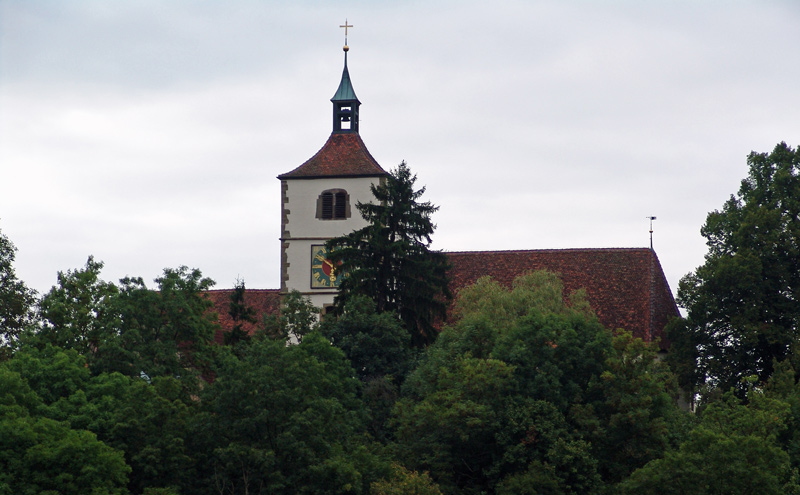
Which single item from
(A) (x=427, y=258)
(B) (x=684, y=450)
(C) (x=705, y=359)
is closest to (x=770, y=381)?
(C) (x=705, y=359)

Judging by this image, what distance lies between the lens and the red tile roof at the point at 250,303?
59625 mm

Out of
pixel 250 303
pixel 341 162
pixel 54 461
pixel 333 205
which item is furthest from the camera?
pixel 250 303

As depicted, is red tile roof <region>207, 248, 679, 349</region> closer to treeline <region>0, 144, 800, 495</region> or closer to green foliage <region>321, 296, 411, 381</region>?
treeline <region>0, 144, 800, 495</region>

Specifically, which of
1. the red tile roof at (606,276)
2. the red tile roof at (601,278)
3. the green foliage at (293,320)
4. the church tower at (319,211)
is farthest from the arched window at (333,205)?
the green foliage at (293,320)

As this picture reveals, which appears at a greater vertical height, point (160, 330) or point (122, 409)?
point (160, 330)

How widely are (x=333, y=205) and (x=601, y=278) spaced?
11098mm

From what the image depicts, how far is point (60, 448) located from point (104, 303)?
459 inches

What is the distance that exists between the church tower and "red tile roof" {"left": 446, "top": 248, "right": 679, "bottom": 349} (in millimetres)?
4807

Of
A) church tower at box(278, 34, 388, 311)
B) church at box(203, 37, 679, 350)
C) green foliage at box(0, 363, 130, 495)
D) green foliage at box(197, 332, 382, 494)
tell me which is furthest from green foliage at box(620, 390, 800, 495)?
church tower at box(278, 34, 388, 311)

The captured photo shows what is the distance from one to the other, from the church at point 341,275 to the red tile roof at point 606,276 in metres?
0.04

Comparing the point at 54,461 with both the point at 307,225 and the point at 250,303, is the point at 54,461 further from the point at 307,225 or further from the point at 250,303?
the point at 250,303

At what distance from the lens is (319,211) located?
5784 centimetres

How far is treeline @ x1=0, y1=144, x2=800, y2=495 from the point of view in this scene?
129 feet

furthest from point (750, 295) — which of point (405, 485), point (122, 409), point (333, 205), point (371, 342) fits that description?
point (122, 409)
